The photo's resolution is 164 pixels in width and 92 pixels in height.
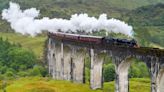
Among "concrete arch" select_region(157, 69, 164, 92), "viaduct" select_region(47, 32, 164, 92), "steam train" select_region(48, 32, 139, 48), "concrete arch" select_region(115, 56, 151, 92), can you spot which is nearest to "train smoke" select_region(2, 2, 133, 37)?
"viaduct" select_region(47, 32, 164, 92)

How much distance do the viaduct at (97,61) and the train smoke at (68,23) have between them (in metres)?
8.75

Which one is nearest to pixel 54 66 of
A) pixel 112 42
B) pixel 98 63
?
pixel 98 63

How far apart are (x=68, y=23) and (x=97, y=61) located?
41065 millimetres

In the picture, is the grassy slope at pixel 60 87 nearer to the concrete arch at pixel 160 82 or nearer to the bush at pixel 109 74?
the bush at pixel 109 74

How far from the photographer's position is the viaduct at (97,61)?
2407 inches

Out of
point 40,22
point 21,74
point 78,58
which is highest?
point 40,22

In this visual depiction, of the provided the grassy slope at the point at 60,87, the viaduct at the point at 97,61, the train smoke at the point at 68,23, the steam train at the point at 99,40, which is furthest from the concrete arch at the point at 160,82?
the train smoke at the point at 68,23

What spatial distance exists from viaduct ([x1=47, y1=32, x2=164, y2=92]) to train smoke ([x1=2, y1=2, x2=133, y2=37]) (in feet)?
28.7

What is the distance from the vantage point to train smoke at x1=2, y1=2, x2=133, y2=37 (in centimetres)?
9850

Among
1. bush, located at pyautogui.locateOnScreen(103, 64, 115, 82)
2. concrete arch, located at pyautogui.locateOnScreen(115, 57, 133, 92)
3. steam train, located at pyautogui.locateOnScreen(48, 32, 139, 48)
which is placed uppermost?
steam train, located at pyautogui.locateOnScreen(48, 32, 139, 48)

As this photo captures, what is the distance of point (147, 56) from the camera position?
62688mm

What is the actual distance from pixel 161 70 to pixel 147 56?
3971 millimetres

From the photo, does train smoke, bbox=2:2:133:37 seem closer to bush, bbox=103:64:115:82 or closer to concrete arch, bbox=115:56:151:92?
bush, bbox=103:64:115:82

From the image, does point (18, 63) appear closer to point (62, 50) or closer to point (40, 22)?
point (40, 22)
